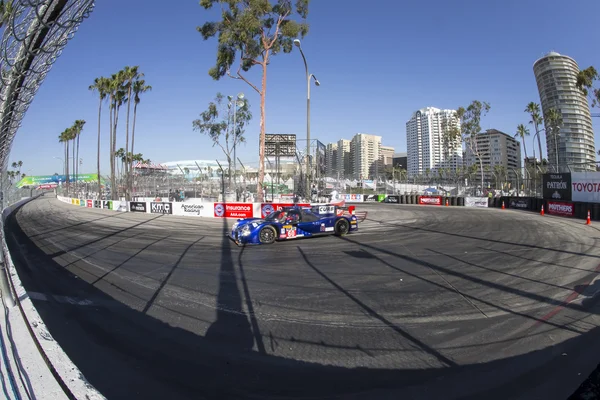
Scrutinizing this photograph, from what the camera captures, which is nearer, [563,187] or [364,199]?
[563,187]

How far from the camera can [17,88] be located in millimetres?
5008

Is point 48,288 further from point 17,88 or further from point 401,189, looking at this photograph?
point 401,189

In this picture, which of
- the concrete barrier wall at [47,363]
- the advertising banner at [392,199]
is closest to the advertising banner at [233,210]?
the concrete barrier wall at [47,363]

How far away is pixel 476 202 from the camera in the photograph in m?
34.9

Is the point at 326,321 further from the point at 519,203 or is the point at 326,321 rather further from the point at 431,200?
the point at 431,200

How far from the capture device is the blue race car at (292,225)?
1252 centimetres

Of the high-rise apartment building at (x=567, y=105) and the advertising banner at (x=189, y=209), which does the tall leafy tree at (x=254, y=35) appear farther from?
the high-rise apartment building at (x=567, y=105)

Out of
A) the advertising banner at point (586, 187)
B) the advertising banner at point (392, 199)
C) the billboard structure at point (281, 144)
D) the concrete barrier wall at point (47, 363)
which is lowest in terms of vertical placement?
the concrete barrier wall at point (47, 363)

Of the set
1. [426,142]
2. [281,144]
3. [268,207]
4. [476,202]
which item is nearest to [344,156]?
[426,142]

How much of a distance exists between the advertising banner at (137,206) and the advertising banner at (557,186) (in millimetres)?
32876

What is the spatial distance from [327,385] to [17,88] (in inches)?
→ 232

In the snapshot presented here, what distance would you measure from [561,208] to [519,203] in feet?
22.4

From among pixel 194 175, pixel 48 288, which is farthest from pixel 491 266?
pixel 194 175

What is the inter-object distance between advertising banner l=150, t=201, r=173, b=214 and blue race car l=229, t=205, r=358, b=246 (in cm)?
1657
